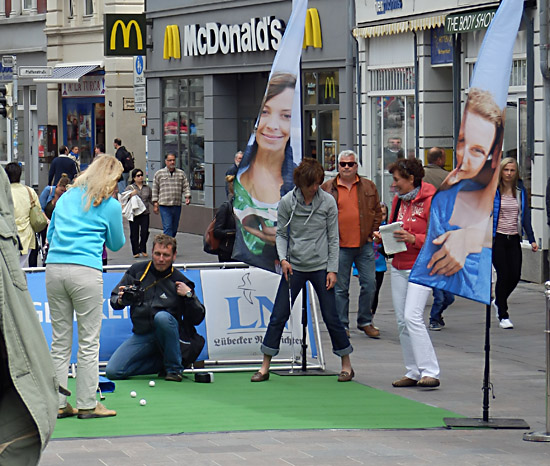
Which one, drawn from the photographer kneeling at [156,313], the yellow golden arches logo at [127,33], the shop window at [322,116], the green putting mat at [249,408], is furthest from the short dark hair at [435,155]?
the yellow golden arches logo at [127,33]

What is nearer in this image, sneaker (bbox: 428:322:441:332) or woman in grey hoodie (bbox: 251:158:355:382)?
woman in grey hoodie (bbox: 251:158:355:382)

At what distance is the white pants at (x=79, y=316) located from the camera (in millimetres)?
8516

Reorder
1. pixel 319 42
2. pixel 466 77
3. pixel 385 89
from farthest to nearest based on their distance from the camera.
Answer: pixel 319 42 → pixel 385 89 → pixel 466 77

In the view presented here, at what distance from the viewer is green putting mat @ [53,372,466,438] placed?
839 centimetres

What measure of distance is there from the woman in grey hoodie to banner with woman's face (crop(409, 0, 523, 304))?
1815 millimetres

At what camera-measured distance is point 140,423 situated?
8.53 meters

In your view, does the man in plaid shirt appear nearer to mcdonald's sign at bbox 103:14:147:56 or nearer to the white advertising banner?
mcdonald's sign at bbox 103:14:147:56

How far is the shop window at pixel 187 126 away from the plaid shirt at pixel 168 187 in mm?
5860

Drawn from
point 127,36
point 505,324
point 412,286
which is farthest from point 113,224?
point 127,36

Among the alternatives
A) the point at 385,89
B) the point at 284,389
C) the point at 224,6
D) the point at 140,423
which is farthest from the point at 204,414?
the point at 224,6

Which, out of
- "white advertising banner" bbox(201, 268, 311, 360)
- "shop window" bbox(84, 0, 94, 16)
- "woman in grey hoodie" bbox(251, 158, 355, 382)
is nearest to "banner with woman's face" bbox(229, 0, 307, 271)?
"woman in grey hoodie" bbox(251, 158, 355, 382)

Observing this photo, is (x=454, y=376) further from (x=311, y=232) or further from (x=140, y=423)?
(x=140, y=423)

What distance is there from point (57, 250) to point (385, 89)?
1398 cm

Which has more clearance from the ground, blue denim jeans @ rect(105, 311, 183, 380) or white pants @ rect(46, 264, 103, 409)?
white pants @ rect(46, 264, 103, 409)
